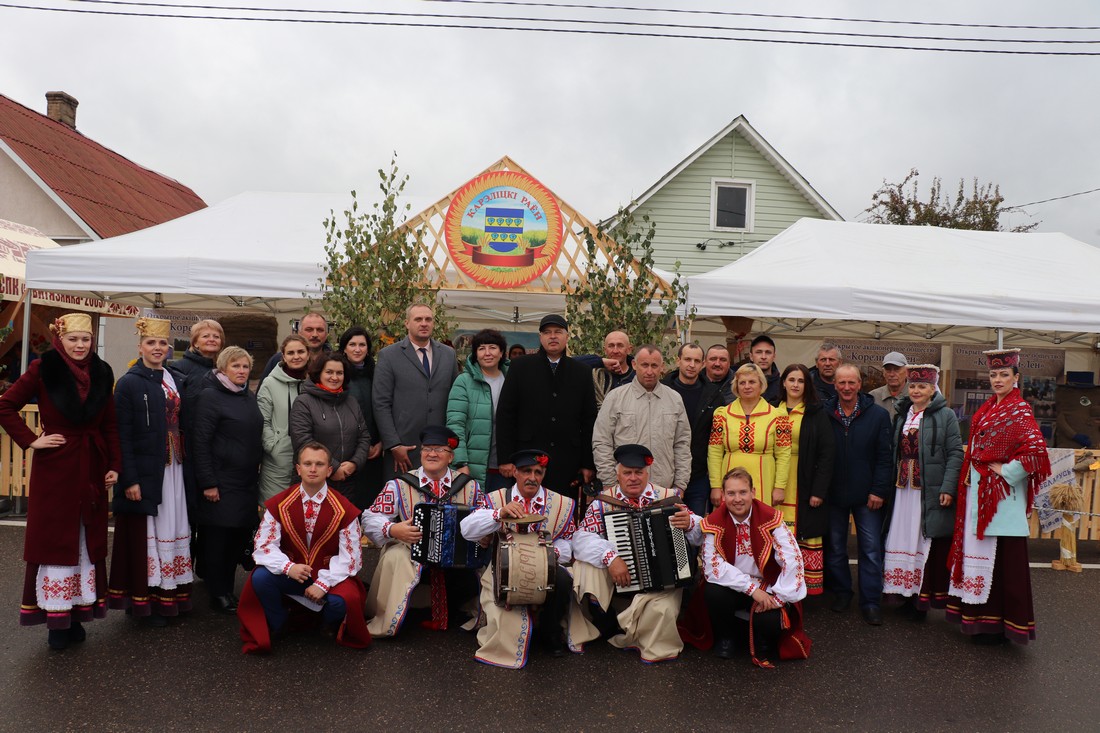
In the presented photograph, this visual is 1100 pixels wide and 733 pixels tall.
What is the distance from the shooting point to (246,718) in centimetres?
349

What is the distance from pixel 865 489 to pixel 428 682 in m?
3.07

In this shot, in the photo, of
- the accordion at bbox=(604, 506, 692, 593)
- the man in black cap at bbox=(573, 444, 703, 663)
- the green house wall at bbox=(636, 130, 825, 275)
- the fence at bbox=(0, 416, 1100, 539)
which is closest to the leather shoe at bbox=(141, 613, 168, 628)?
the man in black cap at bbox=(573, 444, 703, 663)

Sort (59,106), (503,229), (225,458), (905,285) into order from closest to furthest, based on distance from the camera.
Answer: (225,458) < (905,285) < (503,229) < (59,106)

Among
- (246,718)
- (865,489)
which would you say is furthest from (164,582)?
(865,489)

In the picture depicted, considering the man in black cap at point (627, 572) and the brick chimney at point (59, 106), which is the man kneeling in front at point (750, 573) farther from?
the brick chimney at point (59, 106)

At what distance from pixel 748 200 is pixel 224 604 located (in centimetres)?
1428

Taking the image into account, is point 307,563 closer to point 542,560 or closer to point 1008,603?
point 542,560

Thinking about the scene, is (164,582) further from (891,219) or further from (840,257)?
(891,219)

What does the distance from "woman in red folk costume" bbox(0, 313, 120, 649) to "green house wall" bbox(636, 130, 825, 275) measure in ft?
43.7

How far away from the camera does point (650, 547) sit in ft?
14.5

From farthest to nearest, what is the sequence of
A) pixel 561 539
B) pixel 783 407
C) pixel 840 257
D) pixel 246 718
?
pixel 840 257
pixel 783 407
pixel 561 539
pixel 246 718

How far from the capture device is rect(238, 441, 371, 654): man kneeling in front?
425 cm

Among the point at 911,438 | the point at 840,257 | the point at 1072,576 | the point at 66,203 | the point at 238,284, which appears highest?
the point at 66,203

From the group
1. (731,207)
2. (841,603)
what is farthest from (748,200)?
(841,603)
